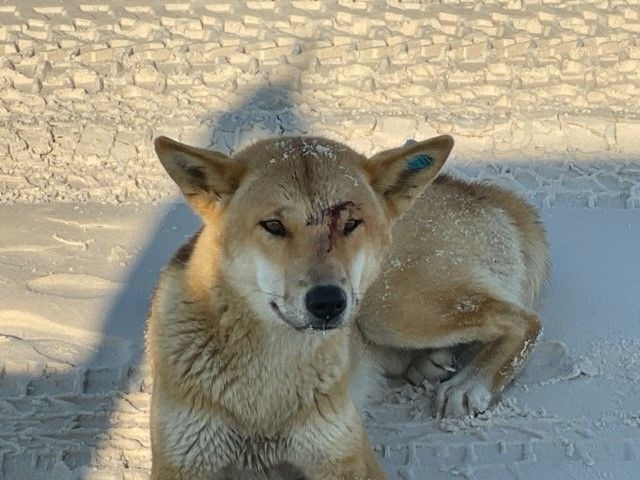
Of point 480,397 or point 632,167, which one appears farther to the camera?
point 632,167

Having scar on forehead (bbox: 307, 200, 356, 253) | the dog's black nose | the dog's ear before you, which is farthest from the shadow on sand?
the dog's ear

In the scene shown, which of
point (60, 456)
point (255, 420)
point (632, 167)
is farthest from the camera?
point (632, 167)

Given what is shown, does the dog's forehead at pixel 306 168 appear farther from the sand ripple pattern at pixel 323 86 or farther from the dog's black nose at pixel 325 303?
the sand ripple pattern at pixel 323 86

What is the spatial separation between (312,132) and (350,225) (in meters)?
2.76

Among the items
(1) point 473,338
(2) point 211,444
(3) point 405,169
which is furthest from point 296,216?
(1) point 473,338

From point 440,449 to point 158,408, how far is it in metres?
1.10

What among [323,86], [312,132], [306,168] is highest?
[306,168]

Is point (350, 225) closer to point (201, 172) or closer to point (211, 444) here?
point (201, 172)

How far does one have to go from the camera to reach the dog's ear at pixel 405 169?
10.3 feet

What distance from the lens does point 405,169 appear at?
321 centimetres

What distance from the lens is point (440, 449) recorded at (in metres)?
3.60

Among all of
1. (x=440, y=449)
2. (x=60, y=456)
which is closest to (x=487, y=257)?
(x=440, y=449)

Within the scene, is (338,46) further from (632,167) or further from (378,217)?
(378,217)

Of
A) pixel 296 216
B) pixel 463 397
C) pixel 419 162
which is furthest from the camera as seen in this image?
pixel 463 397
